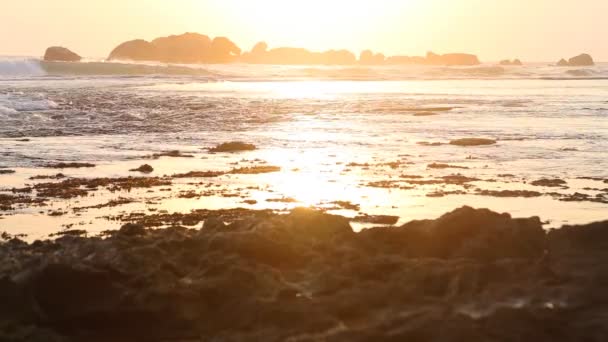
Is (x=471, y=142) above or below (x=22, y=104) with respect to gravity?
above

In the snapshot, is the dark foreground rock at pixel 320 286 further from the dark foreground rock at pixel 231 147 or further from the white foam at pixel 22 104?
the white foam at pixel 22 104

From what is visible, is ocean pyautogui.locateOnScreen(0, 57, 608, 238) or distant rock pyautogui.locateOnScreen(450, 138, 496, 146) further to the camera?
distant rock pyautogui.locateOnScreen(450, 138, 496, 146)

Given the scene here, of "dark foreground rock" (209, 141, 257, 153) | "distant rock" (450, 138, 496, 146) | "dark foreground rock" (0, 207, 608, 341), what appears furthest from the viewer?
"distant rock" (450, 138, 496, 146)

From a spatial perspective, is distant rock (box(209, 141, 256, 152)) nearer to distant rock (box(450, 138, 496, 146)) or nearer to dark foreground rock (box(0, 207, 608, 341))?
distant rock (box(450, 138, 496, 146))

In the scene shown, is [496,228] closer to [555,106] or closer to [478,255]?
[478,255]

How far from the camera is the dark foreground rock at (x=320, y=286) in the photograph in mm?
12203

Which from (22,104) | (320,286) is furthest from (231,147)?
(22,104)

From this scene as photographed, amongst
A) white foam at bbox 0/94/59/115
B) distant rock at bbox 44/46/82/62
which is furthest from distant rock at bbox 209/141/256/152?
distant rock at bbox 44/46/82/62

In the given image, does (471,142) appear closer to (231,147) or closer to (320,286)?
(231,147)

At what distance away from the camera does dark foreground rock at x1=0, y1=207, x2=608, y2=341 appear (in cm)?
1220

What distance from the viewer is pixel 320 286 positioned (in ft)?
45.5

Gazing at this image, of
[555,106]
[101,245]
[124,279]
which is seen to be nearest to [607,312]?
[124,279]

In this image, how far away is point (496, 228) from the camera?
1532 centimetres

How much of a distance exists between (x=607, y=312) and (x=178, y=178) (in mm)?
20483
